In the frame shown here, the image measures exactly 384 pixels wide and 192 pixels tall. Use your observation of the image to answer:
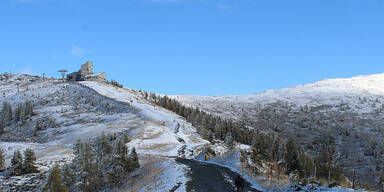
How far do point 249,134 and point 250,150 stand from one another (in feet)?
114

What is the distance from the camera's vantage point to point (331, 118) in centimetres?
11544

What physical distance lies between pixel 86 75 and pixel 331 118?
96.4 metres

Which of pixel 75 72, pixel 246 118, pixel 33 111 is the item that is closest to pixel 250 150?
pixel 33 111

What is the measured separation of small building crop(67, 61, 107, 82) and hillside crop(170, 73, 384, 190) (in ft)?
121

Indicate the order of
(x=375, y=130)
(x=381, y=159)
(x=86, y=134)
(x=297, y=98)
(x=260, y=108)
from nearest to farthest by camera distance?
1. (x=86, y=134)
2. (x=381, y=159)
3. (x=375, y=130)
4. (x=260, y=108)
5. (x=297, y=98)

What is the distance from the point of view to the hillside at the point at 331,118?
75.4 m

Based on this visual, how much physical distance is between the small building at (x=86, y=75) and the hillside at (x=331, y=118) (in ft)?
121

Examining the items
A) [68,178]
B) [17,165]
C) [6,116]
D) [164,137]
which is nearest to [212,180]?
[68,178]

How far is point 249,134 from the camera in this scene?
7338cm

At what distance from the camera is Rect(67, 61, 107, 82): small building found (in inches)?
5181

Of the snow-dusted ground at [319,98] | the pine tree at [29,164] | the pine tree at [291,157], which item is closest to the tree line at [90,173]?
the pine tree at [29,164]

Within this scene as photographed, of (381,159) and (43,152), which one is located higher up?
(43,152)

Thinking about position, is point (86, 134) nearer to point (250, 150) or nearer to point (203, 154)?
point (203, 154)

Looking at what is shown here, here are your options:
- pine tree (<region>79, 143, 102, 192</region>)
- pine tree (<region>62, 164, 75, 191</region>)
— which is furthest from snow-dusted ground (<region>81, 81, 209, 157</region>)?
pine tree (<region>62, 164, 75, 191</region>)
